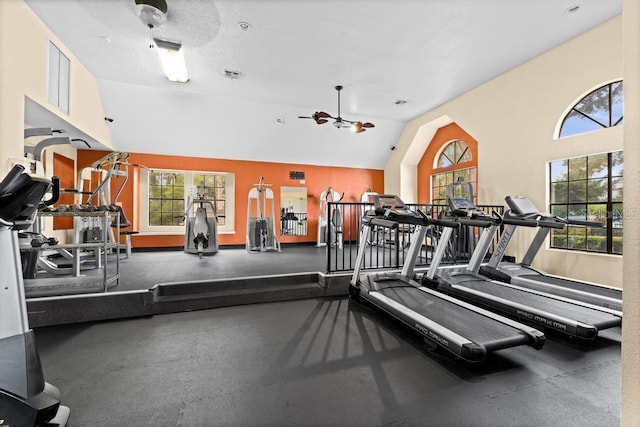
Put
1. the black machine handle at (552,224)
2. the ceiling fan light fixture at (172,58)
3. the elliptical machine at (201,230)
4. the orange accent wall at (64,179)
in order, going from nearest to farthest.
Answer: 1. the black machine handle at (552,224)
2. the ceiling fan light fixture at (172,58)
3. the orange accent wall at (64,179)
4. the elliptical machine at (201,230)

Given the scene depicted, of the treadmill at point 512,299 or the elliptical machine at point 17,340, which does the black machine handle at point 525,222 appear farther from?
the elliptical machine at point 17,340

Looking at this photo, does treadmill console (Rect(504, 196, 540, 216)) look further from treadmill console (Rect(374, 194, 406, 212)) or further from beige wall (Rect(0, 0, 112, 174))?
beige wall (Rect(0, 0, 112, 174))

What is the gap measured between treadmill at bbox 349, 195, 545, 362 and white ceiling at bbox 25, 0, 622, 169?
2590 mm

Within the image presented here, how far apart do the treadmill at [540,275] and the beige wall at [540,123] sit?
706 millimetres

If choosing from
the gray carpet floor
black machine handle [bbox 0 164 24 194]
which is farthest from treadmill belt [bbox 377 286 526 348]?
black machine handle [bbox 0 164 24 194]

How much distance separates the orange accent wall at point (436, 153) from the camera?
7004 millimetres

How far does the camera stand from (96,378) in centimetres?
210

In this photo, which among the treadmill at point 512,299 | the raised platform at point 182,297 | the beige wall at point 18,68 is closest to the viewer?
the treadmill at point 512,299

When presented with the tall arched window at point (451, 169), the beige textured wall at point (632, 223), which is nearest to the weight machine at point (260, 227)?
the tall arched window at point (451, 169)

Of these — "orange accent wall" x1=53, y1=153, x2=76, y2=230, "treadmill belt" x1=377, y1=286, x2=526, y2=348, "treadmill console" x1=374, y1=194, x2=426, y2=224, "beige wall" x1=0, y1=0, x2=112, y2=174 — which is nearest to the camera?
"treadmill belt" x1=377, y1=286, x2=526, y2=348

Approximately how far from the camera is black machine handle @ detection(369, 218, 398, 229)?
3645 millimetres

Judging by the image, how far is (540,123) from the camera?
5137 millimetres

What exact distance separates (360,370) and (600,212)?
482 centimetres

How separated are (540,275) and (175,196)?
28.0ft
